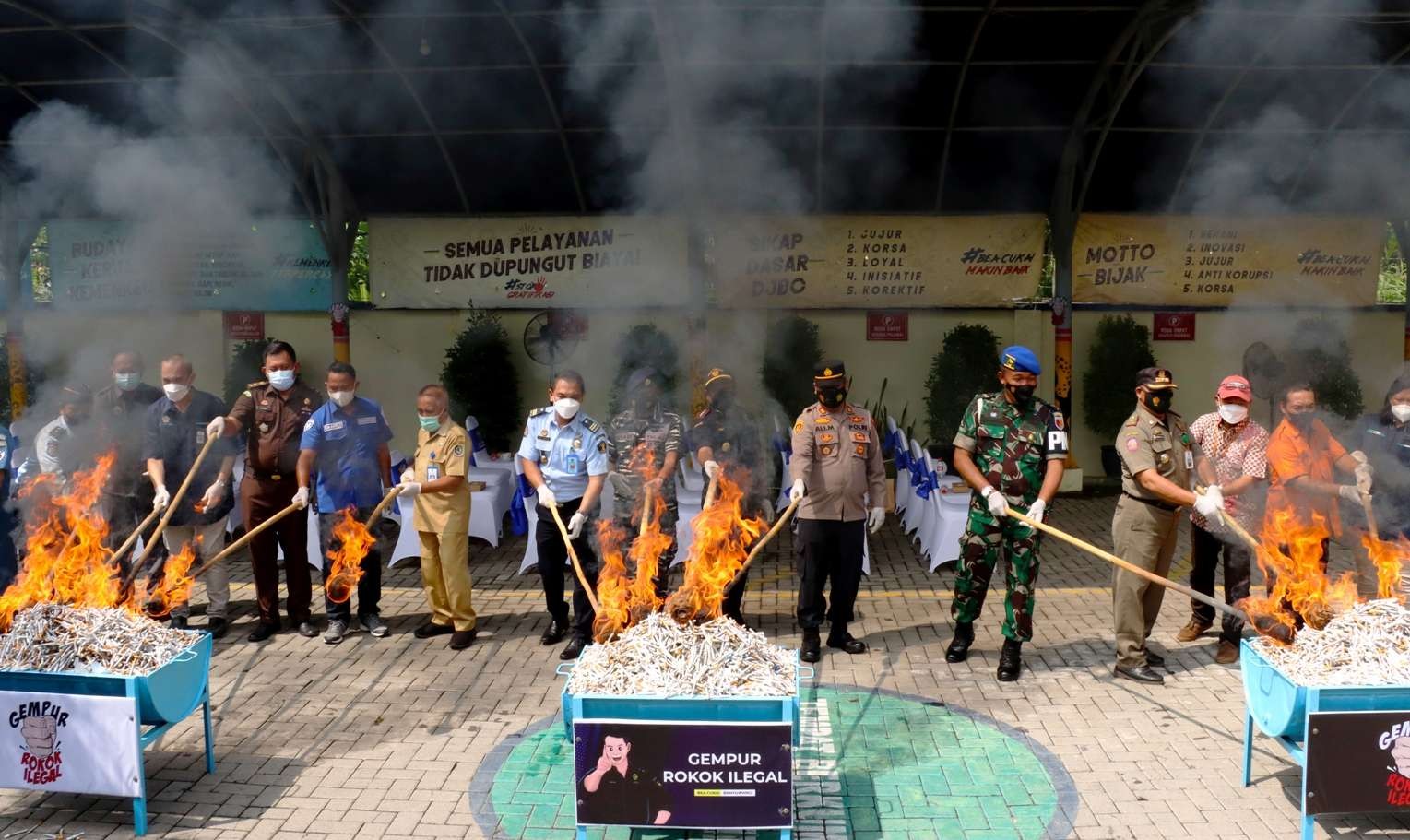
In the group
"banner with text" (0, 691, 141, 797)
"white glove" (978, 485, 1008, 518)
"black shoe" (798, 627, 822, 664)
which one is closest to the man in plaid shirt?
"white glove" (978, 485, 1008, 518)

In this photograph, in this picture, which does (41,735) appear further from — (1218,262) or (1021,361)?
(1218,262)

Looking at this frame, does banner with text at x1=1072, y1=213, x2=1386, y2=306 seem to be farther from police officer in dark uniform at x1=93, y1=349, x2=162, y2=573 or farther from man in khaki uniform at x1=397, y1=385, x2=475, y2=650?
police officer in dark uniform at x1=93, y1=349, x2=162, y2=573

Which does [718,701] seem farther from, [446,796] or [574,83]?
[574,83]

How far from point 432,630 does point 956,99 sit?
282 inches

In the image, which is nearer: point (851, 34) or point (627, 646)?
point (627, 646)

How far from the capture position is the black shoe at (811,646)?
236 inches

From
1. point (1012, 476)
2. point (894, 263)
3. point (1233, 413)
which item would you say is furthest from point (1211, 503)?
point (894, 263)

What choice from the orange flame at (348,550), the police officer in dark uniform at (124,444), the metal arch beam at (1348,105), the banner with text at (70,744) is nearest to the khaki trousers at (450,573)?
the orange flame at (348,550)

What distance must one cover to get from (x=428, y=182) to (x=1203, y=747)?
389 inches

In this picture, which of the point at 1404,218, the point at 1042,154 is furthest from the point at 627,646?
the point at 1404,218

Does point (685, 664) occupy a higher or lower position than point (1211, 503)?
lower

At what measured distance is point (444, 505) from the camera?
634 cm

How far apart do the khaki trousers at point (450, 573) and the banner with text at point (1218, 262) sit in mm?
8453

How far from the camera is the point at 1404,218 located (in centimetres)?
1068
